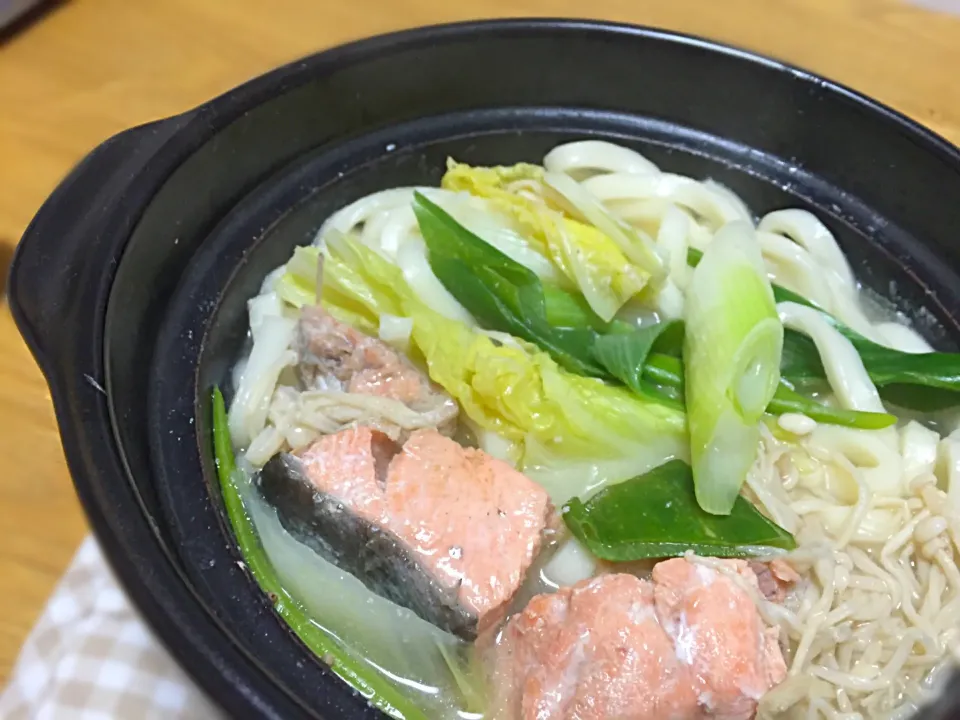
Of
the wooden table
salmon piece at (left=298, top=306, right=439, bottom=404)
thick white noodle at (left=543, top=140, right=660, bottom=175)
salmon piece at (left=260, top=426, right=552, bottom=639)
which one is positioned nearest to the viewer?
Result: salmon piece at (left=260, top=426, right=552, bottom=639)

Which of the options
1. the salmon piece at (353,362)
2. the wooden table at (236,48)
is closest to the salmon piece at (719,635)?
the salmon piece at (353,362)

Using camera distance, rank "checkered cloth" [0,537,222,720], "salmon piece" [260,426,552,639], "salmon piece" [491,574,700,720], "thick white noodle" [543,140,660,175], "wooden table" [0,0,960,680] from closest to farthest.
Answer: "salmon piece" [491,574,700,720]
"salmon piece" [260,426,552,639]
"checkered cloth" [0,537,222,720]
"thick white noodle" [543,140,660,175]
"wooden table" [0,0,960,680]

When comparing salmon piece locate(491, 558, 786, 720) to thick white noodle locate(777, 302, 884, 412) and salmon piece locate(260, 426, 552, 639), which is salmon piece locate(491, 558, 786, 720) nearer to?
salmon piece locate(260, 426, 552, 639)

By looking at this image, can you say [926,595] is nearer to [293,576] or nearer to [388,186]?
[293,576]

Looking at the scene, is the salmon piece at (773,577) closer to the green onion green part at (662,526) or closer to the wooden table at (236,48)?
the green onion green part at (662,526)

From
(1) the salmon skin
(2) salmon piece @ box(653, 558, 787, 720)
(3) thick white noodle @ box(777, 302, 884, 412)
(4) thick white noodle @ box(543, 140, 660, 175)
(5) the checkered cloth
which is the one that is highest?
(4) thick white noodle @ box(543, 140, 660, 175)

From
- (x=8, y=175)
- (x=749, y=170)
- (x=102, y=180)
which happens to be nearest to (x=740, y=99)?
(x=749, y=170)

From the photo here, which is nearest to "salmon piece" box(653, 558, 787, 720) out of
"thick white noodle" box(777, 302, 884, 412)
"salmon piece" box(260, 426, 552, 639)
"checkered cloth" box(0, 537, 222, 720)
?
"salmon piece" box(260, 426, 552, 639)
